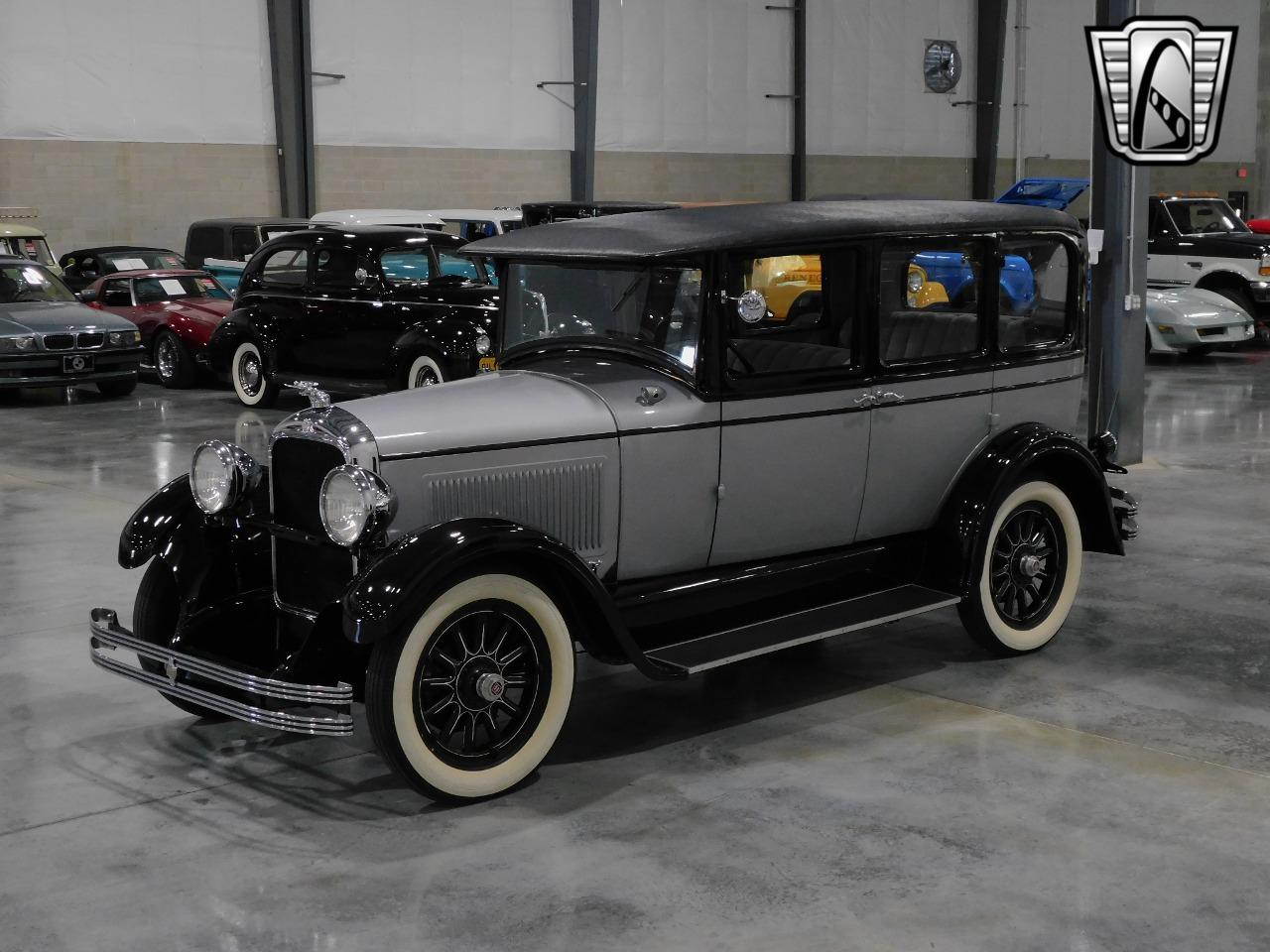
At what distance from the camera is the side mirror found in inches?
188

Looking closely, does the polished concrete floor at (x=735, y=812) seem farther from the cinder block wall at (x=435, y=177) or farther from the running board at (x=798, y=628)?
the cinder block wall at (x=435, y=177)

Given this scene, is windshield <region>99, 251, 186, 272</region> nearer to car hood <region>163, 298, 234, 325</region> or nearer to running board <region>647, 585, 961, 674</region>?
car hood <region>163, 298, 234, 325</region>

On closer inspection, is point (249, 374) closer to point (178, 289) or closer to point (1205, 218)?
point (178, 289)

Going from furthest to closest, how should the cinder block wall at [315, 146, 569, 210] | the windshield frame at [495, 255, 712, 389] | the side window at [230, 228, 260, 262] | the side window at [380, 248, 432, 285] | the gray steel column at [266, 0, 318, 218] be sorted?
the cinder block wall at [315, 146, 569, 210]
the gray steel column at [266, 0, 318, 218]
the side window at [230, 228, 260, 262]
the side window at [380, 248, 432, 285]
the windshield frame at [495, 255, 712, 389]


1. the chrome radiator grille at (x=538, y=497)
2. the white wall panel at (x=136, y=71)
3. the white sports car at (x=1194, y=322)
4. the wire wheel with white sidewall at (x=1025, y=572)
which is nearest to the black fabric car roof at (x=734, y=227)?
the chrome radiator grille at (x=538, y=497)

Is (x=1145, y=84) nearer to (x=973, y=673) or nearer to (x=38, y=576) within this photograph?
(x=973, y=673)

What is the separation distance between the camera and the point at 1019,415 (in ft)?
19.3

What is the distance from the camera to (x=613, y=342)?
5.04 metres

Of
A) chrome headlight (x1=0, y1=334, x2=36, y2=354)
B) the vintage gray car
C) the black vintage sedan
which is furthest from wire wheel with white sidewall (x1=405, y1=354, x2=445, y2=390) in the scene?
the vintage gray car

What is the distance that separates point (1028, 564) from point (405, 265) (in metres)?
8.18

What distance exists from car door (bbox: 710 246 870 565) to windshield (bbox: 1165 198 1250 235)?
13600 mm

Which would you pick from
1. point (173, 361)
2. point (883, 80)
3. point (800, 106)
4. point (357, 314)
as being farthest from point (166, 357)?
point (883, 80)

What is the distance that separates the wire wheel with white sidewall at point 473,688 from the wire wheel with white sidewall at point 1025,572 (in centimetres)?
189

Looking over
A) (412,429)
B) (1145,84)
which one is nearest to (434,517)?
(412,429)
